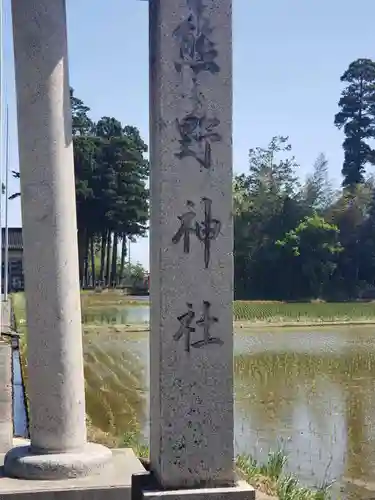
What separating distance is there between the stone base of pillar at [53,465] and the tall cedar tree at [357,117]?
2397 inches

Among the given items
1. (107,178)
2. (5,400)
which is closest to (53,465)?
(5,400)

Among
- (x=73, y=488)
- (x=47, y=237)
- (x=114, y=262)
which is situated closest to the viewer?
(x=73, y=488)

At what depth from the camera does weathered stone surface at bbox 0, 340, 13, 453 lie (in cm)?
690

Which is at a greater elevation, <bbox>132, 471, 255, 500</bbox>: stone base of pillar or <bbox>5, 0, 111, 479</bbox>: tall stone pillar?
<bbox>5, 0, 111, 479</bbox>: tall stone pillar

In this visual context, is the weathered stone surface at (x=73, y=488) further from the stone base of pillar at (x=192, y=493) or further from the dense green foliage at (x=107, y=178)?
the dense green foliage at (x=107, y=178)

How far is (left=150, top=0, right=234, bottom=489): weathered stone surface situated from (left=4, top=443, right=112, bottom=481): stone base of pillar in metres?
0.80

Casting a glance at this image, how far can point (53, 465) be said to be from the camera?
14.6 ft

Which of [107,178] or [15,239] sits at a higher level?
[107,178]

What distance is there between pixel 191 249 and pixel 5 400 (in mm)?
6647

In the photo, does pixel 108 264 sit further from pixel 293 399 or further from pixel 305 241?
pixel 293 399

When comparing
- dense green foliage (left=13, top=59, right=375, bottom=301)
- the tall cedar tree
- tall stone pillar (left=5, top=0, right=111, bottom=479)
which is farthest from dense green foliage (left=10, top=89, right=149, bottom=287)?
tall stone pillar (left=5, top=0, right=111, bottom=479)

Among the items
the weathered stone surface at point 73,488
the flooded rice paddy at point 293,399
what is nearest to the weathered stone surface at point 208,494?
the weathered stone surface at point 73,488

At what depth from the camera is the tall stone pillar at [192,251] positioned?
375cm

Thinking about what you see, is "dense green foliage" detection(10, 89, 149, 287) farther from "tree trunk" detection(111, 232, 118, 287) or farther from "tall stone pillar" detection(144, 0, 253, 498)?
"tall stone pillar" detection(144, 0, 253, 498)
